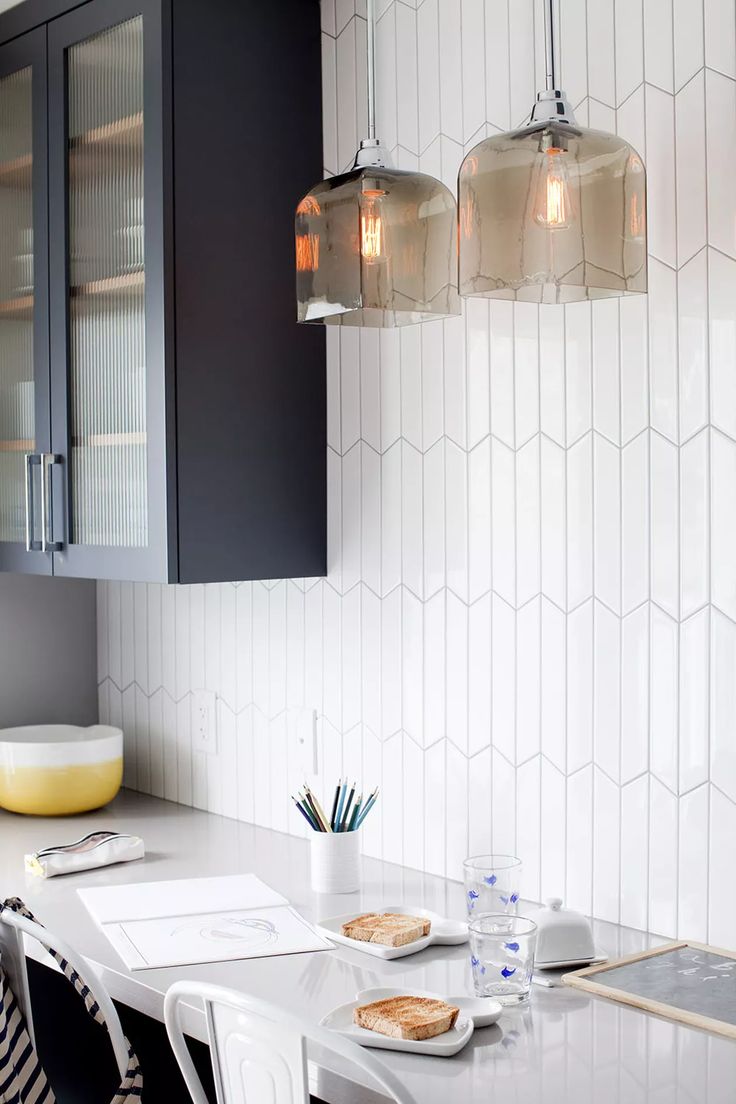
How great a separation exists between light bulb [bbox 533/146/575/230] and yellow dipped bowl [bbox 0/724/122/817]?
159 centimetres

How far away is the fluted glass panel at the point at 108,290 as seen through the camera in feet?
6.89

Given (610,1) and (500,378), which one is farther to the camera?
(500,378)

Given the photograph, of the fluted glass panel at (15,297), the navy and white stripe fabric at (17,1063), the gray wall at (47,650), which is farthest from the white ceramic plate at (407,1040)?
the gray wall at (47,650)

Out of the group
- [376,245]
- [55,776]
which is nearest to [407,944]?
[376,245]

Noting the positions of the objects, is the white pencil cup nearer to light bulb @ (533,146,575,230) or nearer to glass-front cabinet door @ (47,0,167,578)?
glass-front cabinet door @ (47,0,167,578)

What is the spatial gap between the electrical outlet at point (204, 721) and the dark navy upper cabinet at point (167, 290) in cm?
45

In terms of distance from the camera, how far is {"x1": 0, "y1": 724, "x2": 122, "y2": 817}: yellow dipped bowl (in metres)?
2.46

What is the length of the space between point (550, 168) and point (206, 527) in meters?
0.98

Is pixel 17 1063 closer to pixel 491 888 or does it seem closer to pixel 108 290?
pixel 491 888

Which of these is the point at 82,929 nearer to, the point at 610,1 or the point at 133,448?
the point at 133,448

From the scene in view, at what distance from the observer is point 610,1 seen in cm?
174

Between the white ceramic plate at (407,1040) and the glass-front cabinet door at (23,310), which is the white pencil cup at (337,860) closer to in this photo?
the white ceramic plate at (407,1040)

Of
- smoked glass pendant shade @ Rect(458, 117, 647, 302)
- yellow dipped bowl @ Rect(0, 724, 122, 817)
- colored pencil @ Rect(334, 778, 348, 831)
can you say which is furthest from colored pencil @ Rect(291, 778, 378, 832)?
smoked glass pendant shade @ Rect(458, 117, 647, 302)

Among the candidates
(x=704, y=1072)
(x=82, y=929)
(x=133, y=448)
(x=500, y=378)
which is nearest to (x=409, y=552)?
(x=500, y=378)
